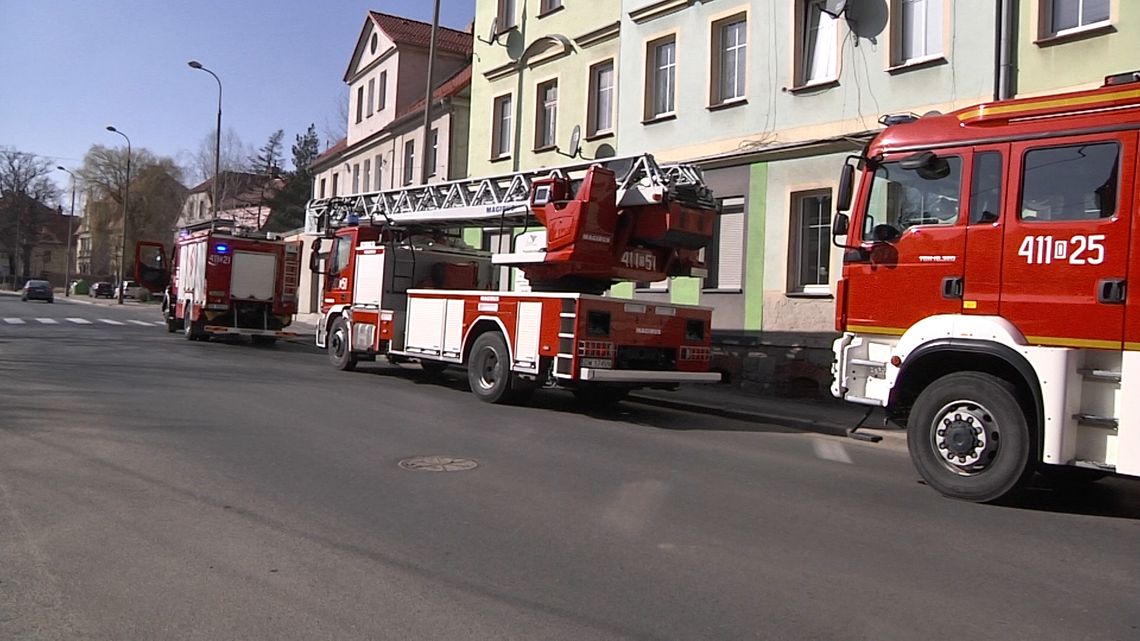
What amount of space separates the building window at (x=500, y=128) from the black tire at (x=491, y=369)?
12548 millimetres

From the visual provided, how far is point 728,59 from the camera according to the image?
1738 centimetres

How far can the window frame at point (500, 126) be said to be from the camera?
24250 mm

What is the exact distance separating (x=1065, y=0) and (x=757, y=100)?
17.9 ft

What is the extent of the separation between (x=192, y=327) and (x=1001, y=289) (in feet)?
68.3

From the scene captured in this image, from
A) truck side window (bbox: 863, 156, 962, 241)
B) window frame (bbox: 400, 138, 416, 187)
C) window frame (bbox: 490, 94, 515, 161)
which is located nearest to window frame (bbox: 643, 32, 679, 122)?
window frame (bbox: 490, 94, 515, 161)

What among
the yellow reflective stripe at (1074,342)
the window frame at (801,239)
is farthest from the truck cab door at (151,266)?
the yellow reflective stripe at (1074,342)

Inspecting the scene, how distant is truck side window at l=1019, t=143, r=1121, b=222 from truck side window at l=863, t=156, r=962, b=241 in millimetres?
574

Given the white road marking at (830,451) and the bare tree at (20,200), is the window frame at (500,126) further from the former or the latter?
the bare tree at (20,200)

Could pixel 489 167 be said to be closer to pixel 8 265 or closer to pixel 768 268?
pixel 768 268

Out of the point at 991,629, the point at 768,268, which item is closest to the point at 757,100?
the point at 768,268

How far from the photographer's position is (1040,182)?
22.8 feet

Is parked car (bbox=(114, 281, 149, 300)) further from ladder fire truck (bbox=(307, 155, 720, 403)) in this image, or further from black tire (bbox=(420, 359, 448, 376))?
ladder fire truck (bbox=(307, 155, 720, 403))

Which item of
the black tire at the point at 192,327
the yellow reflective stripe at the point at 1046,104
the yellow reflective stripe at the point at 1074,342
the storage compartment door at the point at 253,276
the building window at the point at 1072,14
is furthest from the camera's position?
the storage compartment door at the point at 253,276

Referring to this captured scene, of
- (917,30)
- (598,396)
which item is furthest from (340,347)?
(917,30)
